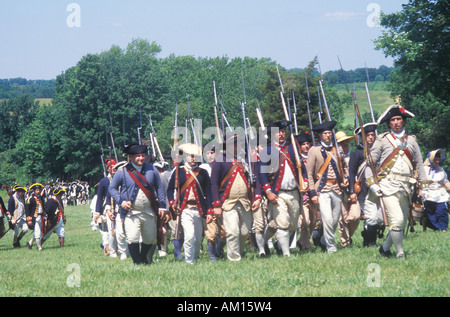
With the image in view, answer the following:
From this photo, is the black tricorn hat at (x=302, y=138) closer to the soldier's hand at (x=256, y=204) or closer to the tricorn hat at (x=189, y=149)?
the tricorn hat at (x=189, y=149)

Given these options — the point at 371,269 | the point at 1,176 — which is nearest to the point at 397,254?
the point at 371,269

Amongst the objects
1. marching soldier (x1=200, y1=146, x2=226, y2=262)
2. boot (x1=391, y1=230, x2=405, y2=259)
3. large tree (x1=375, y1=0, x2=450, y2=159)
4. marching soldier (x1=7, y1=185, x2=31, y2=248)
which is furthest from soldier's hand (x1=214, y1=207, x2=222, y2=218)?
large tree (x1=375, y1=0, x2=450, y2=159)

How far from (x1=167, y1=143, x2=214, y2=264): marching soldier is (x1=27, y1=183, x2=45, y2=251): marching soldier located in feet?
28.5

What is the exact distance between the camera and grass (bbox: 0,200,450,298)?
320 inches

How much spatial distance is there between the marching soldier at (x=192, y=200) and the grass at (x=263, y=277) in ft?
1.20

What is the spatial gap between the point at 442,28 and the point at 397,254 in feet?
87.9

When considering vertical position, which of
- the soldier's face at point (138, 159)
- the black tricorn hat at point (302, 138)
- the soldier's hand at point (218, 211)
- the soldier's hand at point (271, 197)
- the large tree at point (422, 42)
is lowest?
the soldier's hand at point (218, 211)

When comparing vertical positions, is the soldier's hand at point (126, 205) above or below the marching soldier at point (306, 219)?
above

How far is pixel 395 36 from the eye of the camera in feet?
134

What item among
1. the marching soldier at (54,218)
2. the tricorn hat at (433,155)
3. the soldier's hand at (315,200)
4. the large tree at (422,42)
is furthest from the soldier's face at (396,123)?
the large tree at (422,42)

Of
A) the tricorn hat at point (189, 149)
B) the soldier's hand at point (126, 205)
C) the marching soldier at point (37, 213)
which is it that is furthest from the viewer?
the marching soldier at point (37, 213)

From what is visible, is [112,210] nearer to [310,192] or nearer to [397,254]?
[310,192]

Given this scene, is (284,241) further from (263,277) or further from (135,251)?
(263,277)

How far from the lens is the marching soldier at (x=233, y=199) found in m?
11.8
